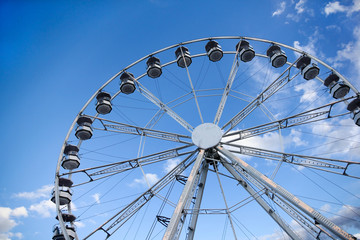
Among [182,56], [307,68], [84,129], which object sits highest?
[182,56]

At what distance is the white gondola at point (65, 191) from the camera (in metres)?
16.2

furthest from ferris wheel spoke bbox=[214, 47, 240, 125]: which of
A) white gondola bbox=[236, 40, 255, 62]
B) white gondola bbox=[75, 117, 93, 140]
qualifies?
white gondola bbox=[75, 117, 93, 140]

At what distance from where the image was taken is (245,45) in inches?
763

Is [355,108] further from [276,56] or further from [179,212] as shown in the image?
[179,212]

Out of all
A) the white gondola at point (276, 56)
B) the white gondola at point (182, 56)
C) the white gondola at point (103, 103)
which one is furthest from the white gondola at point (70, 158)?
the white gondola at point (276, 56)

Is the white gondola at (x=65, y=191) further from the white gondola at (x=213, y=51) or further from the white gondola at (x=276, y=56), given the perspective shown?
the white gondola at (x=276, y=56)

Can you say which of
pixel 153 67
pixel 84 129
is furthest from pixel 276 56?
pixel 84 129

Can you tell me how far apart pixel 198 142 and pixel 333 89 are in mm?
8198

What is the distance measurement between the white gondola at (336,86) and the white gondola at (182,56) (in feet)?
27.6

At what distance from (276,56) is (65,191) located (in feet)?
47.2

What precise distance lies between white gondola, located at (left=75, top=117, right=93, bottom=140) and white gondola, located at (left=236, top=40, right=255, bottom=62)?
10.1m

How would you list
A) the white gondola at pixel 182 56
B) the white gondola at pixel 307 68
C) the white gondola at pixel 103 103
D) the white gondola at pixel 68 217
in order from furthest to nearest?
the white gondola at pixel 182 56
the white gondola at pixel 103 103
the white gondola at pixel 307 68
the white gondola at pixel 68 217

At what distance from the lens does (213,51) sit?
64.4 feet

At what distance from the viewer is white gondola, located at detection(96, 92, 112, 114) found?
18219 mm
